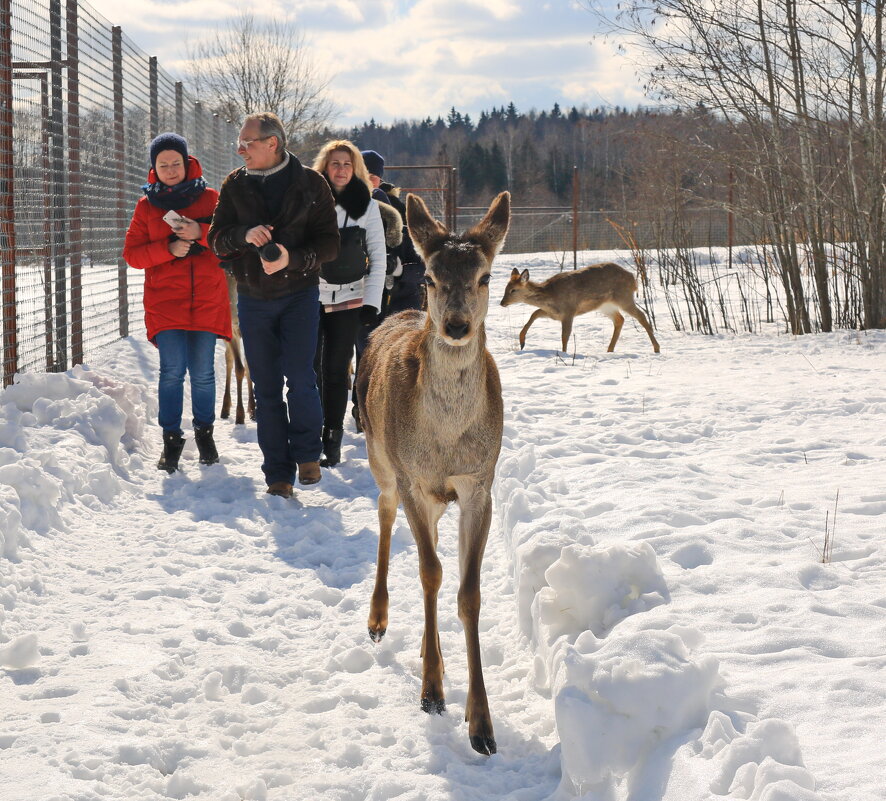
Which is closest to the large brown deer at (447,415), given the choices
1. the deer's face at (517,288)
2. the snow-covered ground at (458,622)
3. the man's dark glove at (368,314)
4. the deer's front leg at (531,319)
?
the snow-covered ground at (458,622)

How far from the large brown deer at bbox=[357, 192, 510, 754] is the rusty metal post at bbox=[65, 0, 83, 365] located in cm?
617

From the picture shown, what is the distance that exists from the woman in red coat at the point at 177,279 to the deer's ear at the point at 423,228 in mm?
3314

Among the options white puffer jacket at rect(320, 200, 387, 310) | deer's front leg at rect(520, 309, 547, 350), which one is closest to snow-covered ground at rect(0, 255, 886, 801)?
white puffer jacket at rect(320, 200, 387, 310)

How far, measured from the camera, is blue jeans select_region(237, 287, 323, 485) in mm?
6469

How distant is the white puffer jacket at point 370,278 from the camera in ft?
24.1

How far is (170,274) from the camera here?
22.9 ft

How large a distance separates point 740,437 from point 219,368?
23.4ft

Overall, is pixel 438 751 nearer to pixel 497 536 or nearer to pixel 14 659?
pixel 14 659

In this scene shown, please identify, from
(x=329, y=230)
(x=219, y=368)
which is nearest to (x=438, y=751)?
(x=329, y=230)

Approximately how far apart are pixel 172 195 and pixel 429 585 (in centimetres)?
428

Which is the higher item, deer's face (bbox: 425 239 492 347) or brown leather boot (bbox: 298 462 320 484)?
deer's face (bbox: 425 239 492 347)

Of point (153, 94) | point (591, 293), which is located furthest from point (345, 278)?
point (591, 293)

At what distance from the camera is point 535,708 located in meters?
3.62

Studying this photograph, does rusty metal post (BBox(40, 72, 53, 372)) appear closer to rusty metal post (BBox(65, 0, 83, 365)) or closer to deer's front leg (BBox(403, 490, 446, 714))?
rusty metal post (BBox(65, 0, 83, 365))
